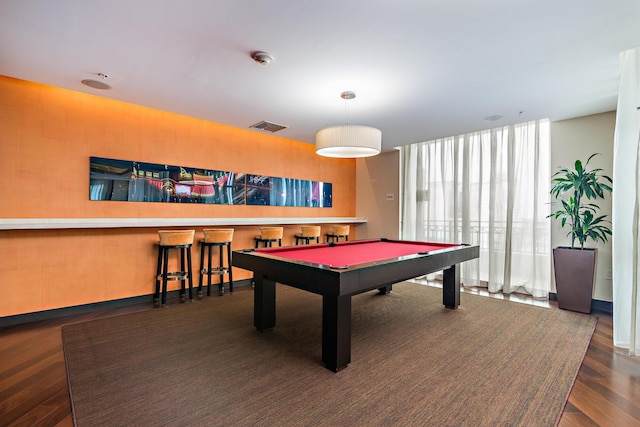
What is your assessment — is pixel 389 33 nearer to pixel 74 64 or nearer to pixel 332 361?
pixel 332 361

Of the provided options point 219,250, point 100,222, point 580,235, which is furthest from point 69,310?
point 580,235

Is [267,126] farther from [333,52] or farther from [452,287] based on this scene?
[452,287]

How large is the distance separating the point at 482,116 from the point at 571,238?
2133 mm

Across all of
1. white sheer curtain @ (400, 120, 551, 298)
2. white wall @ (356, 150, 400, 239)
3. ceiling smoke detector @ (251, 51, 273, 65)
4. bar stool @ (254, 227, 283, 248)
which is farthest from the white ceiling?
white wall @ (356, 150, 400, 239)

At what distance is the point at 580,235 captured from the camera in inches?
156

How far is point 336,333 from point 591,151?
4.48 metres

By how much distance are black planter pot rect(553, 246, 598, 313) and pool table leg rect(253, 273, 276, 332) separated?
377 cm

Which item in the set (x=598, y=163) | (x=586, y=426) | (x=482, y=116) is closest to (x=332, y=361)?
(x=586, y=426)

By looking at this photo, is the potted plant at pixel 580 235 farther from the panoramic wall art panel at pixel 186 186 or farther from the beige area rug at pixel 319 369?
the panoramic wall art panel at pixel 186 186

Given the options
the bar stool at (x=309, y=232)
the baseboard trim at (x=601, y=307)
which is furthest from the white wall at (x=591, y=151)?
the bar stool at (x=309, y=232)

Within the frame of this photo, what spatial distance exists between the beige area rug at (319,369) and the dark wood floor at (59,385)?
8cm

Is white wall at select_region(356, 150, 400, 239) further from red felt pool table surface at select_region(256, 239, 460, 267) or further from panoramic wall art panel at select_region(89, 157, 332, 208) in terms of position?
red felt pool table surface at select_region(256, 239, 460, 267)

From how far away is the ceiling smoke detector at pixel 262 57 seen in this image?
8.82 ft

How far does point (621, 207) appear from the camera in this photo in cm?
292
